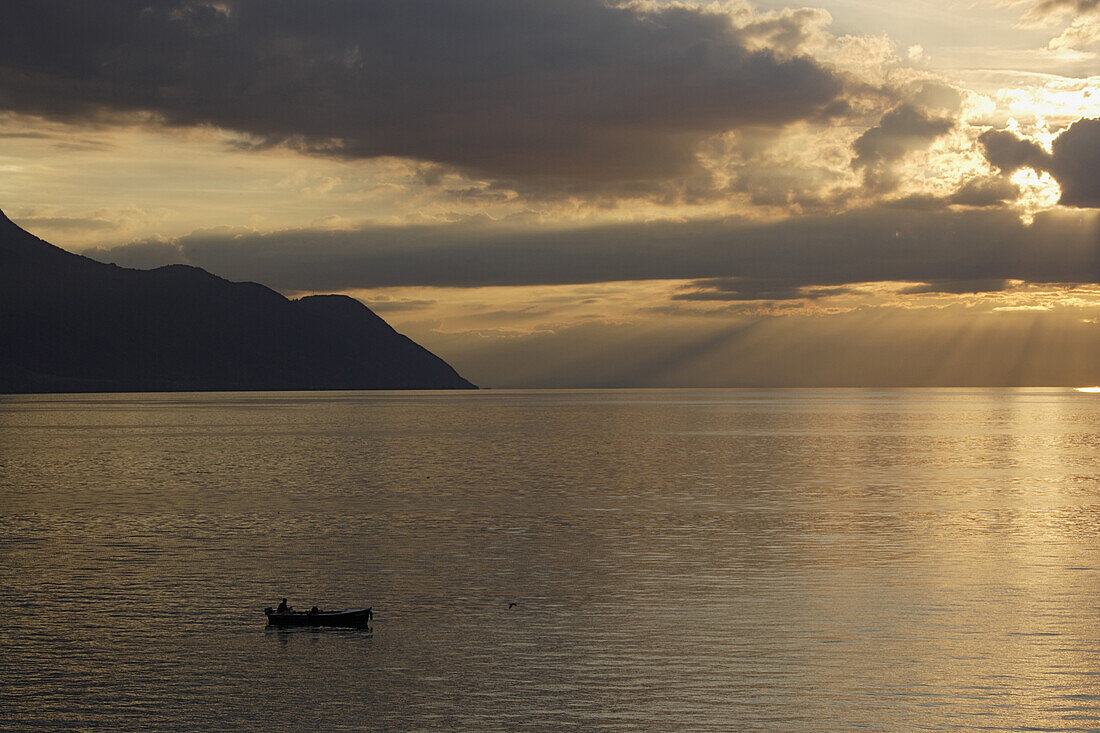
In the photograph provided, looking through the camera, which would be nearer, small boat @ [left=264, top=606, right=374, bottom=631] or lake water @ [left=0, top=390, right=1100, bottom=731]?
lake water @ [left=0, top=390, right=1100, bottom=731]

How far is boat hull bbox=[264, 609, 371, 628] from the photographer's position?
42094 mm

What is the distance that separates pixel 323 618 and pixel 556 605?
31.9ft

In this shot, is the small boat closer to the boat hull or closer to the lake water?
the boat hull

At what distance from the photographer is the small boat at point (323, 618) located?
1657 inches

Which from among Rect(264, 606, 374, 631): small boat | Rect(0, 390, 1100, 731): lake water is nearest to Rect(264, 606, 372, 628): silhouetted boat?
Rect(264, 606, 374, 631): small boat

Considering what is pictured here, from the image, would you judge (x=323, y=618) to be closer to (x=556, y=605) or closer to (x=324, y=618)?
(x=324, y=618)

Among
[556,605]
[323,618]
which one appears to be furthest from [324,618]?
[556,605]

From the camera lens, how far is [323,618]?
42.4m

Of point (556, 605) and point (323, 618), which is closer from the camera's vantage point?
point (323, 618)

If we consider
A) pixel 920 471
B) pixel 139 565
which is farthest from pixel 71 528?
pixel 920 471

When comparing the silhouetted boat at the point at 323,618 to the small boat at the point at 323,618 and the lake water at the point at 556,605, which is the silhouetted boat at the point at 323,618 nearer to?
the small boat at the point at 323,618

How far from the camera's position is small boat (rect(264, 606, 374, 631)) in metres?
42.1

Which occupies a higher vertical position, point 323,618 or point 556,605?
point 323,618

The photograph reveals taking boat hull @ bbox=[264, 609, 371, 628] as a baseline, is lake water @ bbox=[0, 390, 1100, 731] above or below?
below
